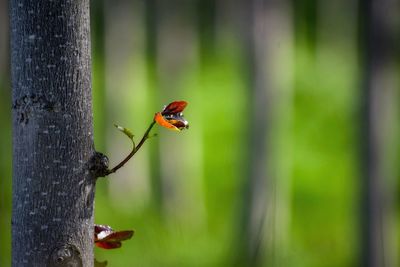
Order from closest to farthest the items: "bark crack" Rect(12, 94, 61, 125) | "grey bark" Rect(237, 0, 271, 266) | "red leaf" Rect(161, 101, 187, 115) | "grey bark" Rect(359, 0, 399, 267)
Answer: "bark crack" Rect(12, 94, 61, 125) < "red leaf" Rect(161, 101, 187, 115) < "grey bark" Rect(359, 0, 399, 267) < "grey bark" Rect(237, 0, 271, 266)

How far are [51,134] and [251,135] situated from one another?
6.25m

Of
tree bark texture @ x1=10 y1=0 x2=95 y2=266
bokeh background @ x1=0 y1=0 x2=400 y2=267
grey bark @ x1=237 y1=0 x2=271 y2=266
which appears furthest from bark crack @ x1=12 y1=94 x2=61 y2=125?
grey bark @ x1=237 y1=0 x2=271 y2=266

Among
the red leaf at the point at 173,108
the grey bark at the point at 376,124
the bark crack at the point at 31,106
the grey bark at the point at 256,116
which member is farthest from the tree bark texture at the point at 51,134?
the grey bark at the point at 256,116

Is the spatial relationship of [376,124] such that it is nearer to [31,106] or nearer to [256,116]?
[256,116]

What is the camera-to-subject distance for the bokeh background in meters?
5.47

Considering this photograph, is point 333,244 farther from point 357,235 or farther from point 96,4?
point 96,4

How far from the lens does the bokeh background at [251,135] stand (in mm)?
5473

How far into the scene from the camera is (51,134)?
1.18m

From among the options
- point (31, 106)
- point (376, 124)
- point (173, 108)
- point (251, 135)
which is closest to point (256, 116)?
point (251, 135)

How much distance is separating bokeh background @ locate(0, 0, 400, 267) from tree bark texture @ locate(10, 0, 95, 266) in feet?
4.35

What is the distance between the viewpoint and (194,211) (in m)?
12.3

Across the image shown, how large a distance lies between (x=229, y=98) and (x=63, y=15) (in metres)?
16.4

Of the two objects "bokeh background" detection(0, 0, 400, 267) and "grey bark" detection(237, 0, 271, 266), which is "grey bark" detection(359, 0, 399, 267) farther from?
"grey bark" detection(237, 0, 271, 266)

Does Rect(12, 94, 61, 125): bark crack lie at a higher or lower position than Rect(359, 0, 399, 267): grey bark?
higher
